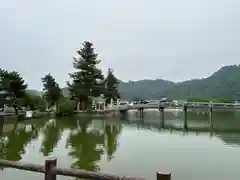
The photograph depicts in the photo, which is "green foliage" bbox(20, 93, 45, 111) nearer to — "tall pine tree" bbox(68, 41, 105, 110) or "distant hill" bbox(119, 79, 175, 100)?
"tall pine tree" bbox(68, 41, 105, 110)

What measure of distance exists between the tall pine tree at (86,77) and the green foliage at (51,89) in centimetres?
221

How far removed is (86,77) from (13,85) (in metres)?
10.4

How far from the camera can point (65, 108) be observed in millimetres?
41781

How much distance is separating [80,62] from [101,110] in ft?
23.4

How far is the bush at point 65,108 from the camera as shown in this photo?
41062 mm

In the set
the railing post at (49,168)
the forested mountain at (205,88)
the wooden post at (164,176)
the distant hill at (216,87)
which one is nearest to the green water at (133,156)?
the railing post at (49,168)

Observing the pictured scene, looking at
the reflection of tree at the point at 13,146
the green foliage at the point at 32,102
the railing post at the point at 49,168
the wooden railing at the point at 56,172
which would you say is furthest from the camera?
the green foliage at the point at 32,102

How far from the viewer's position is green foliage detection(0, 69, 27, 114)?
35.7m

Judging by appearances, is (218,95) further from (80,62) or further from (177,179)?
(177,179)

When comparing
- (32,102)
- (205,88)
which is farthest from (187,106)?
(205,88)

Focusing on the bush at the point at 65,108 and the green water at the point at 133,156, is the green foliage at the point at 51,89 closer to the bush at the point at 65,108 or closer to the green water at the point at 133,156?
the bush at the point at 65,108

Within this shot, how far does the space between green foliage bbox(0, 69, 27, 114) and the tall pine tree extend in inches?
326

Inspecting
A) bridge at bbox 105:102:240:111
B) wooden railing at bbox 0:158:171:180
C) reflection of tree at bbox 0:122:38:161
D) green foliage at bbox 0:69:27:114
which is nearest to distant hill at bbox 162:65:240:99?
bridge at bbox 105:102:240:111

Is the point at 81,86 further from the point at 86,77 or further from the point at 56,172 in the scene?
the point at 56,172
